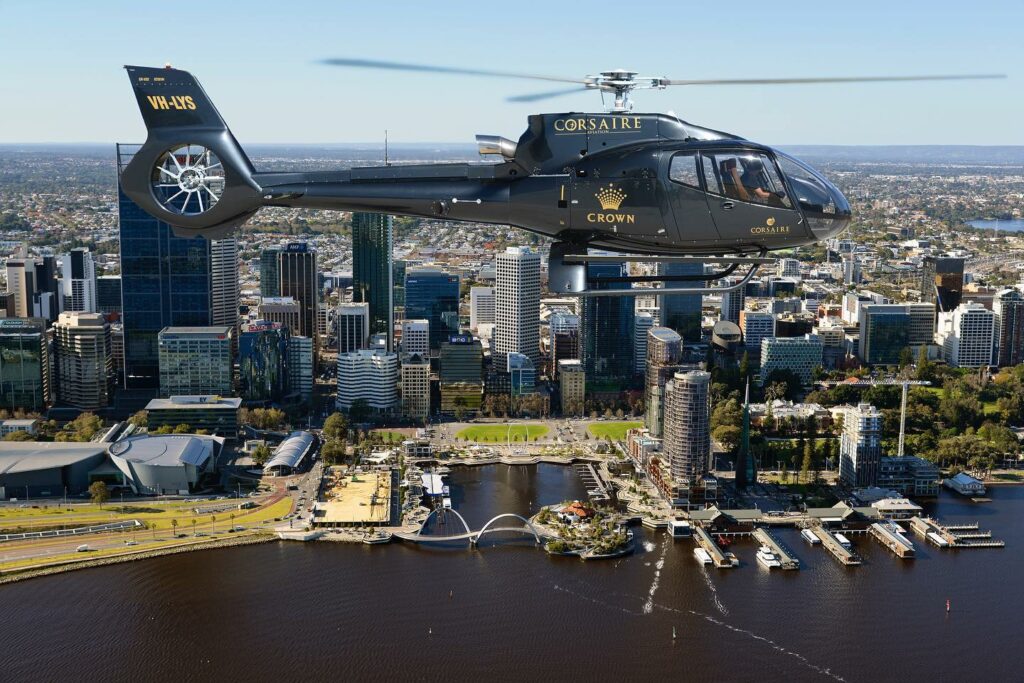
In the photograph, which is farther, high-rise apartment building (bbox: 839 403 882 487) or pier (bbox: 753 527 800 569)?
high-rise apartment building (bbox: 839 403 882 487)

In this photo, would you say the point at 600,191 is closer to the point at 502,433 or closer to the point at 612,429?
the point at 502,433

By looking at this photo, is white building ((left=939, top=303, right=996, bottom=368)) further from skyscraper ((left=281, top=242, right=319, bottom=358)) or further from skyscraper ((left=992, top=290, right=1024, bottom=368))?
skyscraper ((left=281, top=242, right=319, bottom=358))

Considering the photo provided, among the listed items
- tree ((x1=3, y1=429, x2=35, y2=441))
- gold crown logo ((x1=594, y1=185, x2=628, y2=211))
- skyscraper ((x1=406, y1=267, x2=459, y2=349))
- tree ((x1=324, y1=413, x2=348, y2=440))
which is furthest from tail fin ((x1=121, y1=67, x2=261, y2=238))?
skyscraper ((x1=406, y1=267, x2=459, y2=349))

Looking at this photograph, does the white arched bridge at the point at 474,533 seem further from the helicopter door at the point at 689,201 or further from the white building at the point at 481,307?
the white building at the point at 481,307

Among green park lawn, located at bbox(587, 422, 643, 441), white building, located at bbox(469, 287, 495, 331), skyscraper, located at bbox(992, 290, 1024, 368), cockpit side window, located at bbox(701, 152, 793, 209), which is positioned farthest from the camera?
white building, located at bbox(469, 287, 495, 331)

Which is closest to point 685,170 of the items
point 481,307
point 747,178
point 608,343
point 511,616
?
point 747,178

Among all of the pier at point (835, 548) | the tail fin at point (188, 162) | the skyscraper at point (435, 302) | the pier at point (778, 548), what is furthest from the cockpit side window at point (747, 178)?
the skyscraper at point (435, 302)
